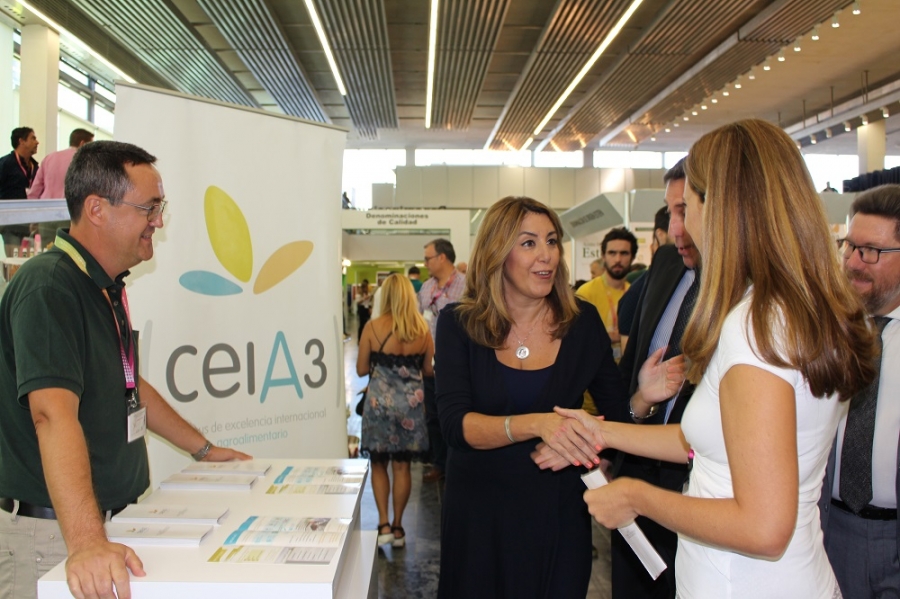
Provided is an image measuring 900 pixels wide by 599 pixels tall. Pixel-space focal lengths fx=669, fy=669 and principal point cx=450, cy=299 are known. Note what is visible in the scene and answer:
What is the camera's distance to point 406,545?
4.00m

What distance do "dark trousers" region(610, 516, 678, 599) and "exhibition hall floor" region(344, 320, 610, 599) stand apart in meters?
1.12

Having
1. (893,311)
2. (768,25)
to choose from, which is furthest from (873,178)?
(893,311)

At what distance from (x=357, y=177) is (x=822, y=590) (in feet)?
60.0

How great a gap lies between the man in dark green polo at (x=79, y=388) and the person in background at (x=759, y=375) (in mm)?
968

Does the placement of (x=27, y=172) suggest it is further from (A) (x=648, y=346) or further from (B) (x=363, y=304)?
(B) (x=363, y=304)

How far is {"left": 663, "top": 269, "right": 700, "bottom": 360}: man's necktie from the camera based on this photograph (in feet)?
6.77

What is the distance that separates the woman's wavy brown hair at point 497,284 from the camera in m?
1.88

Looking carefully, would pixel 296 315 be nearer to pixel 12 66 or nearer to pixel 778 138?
pixel 778 138

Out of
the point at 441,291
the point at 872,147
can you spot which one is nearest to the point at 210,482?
the point at 441,291

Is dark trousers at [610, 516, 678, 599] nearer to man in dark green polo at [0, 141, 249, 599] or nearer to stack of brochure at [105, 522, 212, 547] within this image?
stack of brochure at [105, 522, 212, 547]

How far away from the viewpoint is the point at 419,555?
12.6 ft

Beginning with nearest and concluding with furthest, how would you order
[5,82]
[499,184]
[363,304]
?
[5,82] < [499,184] < [363,304]

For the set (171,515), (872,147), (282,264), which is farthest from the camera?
(872,147)

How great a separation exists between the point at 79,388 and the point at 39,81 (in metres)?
9.14
